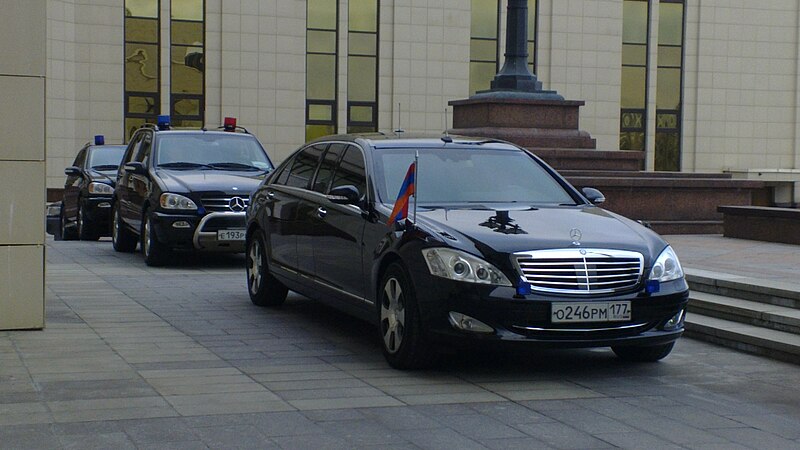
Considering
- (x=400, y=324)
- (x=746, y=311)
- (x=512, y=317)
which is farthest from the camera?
(x=746, y=311)

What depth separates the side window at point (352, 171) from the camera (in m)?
9.16

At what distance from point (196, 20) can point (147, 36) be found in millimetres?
1439

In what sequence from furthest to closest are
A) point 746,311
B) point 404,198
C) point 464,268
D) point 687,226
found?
point 687,226, point 746,311, point 404,198, point 464,268

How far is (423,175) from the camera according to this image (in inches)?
356

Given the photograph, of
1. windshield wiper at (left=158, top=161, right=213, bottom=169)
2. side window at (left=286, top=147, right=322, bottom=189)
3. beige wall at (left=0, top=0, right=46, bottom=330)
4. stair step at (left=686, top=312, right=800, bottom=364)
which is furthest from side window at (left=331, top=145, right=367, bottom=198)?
windshield wiper at (left=158, top=161, right=213, bottom=169)

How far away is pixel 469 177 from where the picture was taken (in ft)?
30.1

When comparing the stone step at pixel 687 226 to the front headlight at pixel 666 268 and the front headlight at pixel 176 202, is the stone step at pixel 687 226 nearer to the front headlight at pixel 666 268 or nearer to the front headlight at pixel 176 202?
the front headlight at pixel 176 202

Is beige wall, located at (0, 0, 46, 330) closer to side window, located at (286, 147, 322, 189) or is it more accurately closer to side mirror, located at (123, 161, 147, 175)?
side window, located at (286, 147, 322, 189)

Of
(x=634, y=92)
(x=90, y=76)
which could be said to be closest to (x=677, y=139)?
(x=634, y=92)

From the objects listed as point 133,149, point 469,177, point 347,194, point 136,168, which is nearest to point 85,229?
point 133,149

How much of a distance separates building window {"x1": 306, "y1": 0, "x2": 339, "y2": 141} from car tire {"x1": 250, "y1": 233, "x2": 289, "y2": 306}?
2563cm

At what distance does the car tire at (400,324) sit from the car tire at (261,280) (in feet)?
9.11

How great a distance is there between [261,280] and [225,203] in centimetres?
362

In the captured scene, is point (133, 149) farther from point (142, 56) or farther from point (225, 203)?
point (142, 56)
